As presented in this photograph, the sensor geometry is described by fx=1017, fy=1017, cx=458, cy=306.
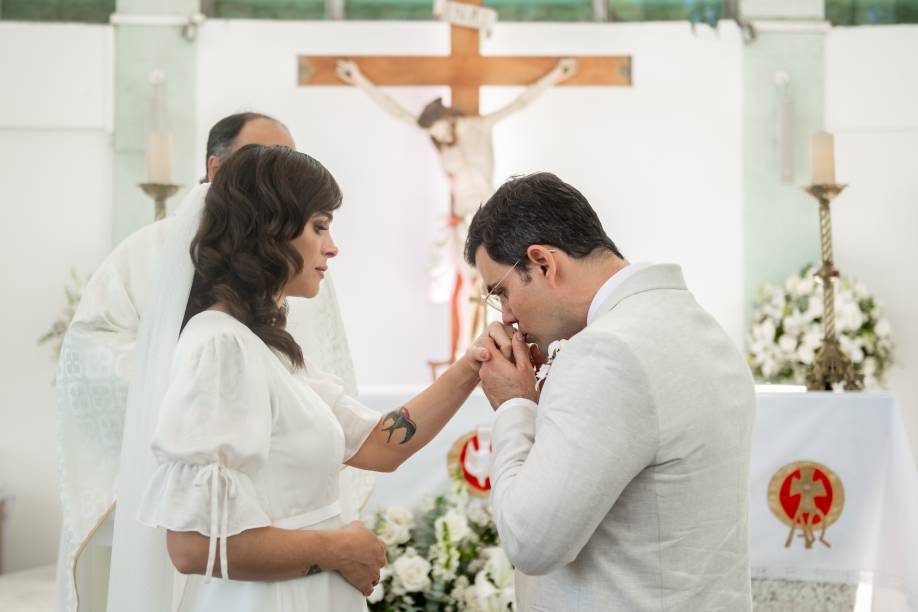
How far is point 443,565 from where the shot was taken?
3246 millimetres

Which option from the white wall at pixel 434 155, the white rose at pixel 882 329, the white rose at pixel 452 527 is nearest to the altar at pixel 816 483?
the white rose at pixel 452 527

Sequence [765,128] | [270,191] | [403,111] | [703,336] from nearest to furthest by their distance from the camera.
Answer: [703,336] → [270,191] → [403,111] → [765,128]

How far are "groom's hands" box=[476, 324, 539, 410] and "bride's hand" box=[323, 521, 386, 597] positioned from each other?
0.37 meters

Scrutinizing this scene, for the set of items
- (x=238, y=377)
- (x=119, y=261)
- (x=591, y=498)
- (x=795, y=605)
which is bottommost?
(x=795, y=605)

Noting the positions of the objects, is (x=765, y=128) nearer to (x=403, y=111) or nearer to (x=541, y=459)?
(x=403, y=111)

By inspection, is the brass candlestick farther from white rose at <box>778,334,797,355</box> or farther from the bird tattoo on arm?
the bird tattoo on arm

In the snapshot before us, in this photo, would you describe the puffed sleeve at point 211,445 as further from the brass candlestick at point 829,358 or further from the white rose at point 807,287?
the white rose at point 807,287

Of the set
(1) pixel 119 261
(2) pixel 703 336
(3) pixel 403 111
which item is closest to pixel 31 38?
(3) pixel 403 111

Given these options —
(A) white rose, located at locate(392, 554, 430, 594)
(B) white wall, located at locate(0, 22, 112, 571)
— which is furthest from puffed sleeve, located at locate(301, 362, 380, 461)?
(B) white wall, located at locate(0, 22, 112, 571)

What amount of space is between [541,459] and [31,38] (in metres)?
6.48

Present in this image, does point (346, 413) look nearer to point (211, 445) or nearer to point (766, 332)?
point (211, 445)

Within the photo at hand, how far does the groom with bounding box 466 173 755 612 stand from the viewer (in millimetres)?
1644

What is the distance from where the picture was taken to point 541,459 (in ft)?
5.47

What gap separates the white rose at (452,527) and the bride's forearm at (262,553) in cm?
137
